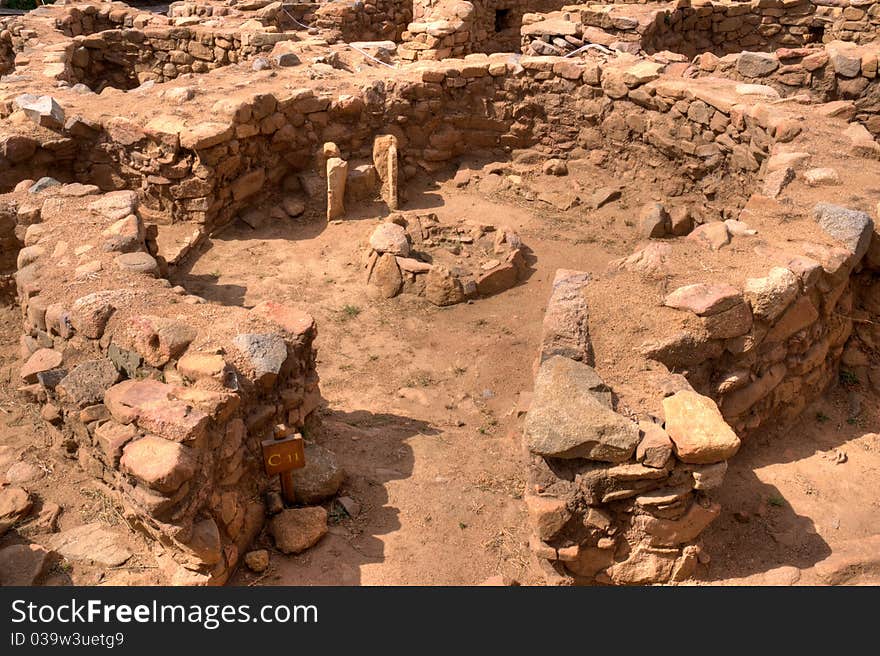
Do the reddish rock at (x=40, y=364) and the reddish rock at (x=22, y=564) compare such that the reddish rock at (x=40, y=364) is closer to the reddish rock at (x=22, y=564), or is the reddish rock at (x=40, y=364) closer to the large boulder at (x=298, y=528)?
the reddish rock at (x=22, y=564)

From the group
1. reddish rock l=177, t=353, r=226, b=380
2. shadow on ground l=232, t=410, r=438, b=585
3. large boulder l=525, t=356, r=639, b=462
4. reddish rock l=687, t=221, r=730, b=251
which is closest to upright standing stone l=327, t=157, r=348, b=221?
shadow on ground l=232, t=410, r=438, b=585

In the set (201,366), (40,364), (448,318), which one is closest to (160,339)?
(201,366)

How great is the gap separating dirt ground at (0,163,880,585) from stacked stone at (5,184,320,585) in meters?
0.34

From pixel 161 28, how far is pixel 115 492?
10.7m

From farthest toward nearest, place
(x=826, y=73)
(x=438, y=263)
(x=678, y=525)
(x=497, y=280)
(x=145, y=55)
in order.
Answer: (x=145, y=55) < (x=826, y=73) < (x=438, y=263) < (x=497, y=280) < (x=678, y=525)

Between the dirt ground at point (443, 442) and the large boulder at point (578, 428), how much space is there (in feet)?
3.06

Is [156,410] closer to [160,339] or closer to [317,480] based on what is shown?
[160,339]

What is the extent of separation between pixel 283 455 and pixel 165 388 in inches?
31.4

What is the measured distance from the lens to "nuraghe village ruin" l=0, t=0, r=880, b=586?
4.80 m

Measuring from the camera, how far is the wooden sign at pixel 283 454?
16.4ft

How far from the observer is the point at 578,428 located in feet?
15.1

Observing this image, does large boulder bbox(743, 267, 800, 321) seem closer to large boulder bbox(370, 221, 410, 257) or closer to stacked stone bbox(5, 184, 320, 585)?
stacked stone bbox(5, 184, 320, 585)

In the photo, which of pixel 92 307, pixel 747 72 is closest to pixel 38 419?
pixel 92 307

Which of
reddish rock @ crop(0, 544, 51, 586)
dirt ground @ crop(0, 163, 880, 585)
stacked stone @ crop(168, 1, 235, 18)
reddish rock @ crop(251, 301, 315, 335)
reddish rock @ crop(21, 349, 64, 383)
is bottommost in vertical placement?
dirt ground @ crop(0, 163, 880, 585)
